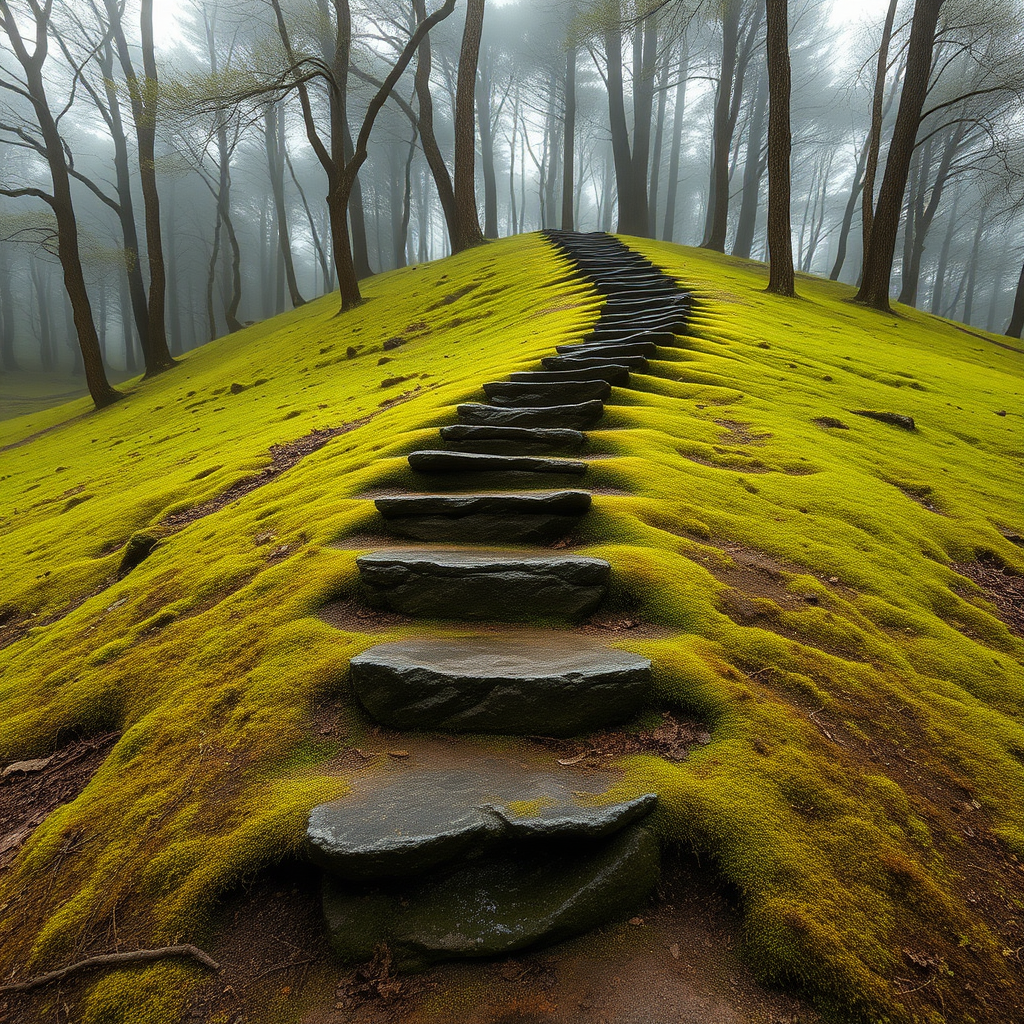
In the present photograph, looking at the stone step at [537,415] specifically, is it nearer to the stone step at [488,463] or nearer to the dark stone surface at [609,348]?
the stone step at [488,463]

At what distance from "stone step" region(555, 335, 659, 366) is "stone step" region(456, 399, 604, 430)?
1414 mm

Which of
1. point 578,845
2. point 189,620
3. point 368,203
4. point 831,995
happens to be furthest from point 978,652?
point 368,203

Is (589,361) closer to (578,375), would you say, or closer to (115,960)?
(578,375)

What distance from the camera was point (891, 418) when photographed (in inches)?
271

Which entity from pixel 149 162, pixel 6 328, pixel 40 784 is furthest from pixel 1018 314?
pixel 6 328

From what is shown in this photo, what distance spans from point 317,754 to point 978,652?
12.0 ft

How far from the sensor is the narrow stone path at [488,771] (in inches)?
71.6

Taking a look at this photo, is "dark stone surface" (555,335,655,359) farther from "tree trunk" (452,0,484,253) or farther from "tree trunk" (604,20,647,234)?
"tree trunk" (604,20,647,234)

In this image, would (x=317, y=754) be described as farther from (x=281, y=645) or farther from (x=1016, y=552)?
(x=1016, y=552)

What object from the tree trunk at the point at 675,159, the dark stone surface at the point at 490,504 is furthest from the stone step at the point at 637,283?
the tree trunk at the point at 675,159

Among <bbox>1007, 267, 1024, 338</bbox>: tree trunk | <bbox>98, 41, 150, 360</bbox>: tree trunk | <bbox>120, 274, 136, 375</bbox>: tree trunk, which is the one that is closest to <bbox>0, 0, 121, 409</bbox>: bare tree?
<bbox>98, 41, 150, 360</bbox>: tree trunk

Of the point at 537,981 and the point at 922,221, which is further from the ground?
the point at 922,221

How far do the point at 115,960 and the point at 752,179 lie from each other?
36138 mm

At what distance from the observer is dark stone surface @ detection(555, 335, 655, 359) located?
22.7ft
